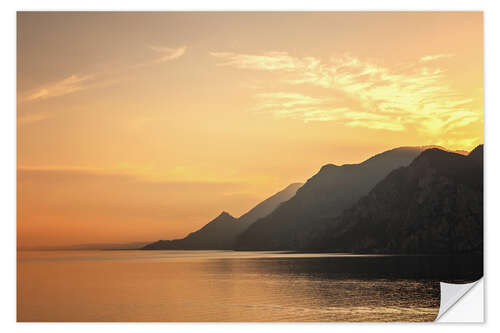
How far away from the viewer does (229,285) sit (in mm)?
10211

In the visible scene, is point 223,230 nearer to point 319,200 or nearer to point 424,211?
point 319,200

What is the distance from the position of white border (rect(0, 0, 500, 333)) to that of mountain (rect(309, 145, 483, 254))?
0.19m

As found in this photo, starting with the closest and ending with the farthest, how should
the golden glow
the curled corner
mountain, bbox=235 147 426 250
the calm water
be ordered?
1. the calm water
2. the curled corner
3. the golden glow
4. mountain, bbox=235 147 426 250

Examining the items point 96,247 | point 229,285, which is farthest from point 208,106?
point 229,285

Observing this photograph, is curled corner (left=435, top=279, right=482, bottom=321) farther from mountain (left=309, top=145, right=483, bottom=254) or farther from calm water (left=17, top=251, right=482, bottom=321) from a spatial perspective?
mountain (left=309, top=145, right=483, bottom=254)

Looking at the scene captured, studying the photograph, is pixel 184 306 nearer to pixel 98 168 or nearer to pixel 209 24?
pixel 98 168

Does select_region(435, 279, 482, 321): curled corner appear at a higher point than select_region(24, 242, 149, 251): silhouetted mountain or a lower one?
lower

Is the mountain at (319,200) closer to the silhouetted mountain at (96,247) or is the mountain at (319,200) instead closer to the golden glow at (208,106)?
the golden glow at (208,106)

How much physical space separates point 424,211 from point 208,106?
3.23 m

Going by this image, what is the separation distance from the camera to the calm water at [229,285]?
348 inches

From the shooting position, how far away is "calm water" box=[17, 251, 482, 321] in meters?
8.84

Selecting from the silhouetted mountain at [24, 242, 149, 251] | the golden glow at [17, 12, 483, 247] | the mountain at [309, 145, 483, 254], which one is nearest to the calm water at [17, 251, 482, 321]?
the silhouetted mountain at [24, 242, 149, 251]

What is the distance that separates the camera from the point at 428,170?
9656 mm
